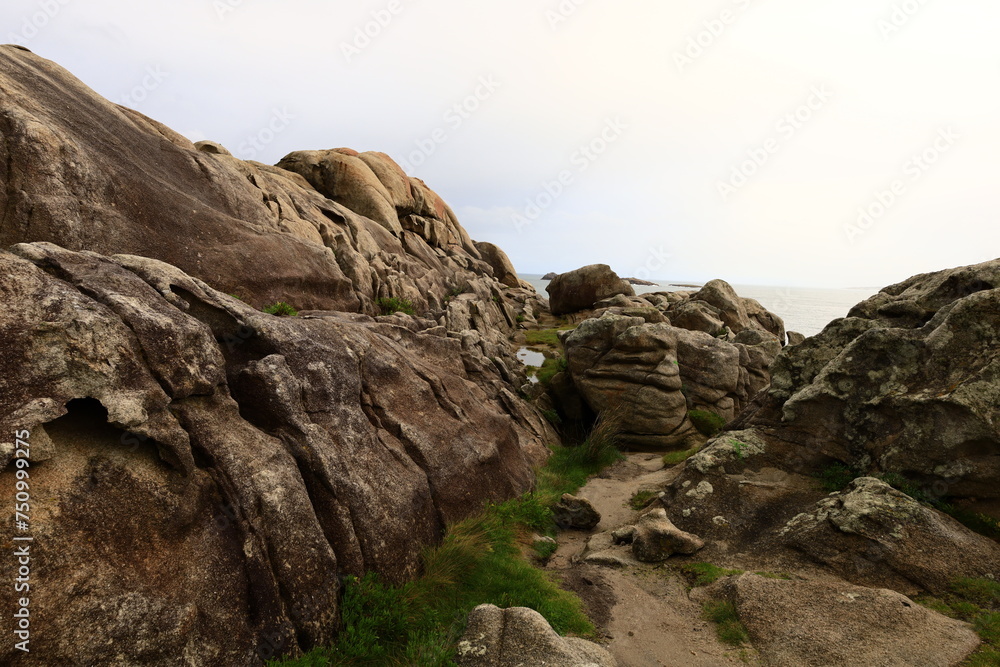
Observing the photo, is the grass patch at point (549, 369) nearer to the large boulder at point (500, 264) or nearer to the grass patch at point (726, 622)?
the grass patch at point (726, 622)

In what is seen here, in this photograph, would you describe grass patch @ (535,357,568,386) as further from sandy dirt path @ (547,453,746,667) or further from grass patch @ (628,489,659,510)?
sandy dirt path @ (547,453,746,667)

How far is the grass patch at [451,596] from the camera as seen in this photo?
769 cm

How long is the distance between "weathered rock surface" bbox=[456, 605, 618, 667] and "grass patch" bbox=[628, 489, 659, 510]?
763 centimetres

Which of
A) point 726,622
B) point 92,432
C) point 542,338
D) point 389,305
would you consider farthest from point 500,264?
point 92,432

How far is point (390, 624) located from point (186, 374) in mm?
5541

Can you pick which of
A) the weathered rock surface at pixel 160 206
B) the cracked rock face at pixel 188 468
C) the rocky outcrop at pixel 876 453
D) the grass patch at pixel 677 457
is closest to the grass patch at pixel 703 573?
the rocky outcrop at pixel 876 453

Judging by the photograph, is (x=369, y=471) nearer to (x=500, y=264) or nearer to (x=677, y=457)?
(x=677, y=457)

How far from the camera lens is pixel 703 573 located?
10.8 metres

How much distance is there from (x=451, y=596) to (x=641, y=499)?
325 inches

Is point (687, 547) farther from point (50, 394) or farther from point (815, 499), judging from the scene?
point (50, 394)

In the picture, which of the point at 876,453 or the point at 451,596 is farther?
the point at 876,453

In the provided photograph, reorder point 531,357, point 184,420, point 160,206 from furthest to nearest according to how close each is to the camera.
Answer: point 531,357 < point 160,206 < point 184,420

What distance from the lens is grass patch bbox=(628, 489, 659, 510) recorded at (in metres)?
15.4

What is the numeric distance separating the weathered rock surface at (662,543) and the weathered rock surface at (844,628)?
2270 mm
